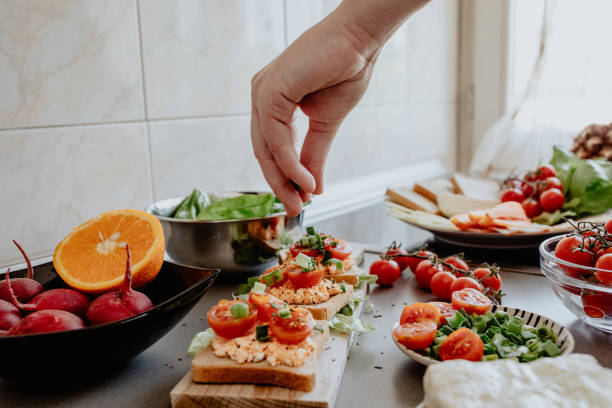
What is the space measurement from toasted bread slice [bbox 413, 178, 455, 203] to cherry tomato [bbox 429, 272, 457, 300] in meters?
0.62

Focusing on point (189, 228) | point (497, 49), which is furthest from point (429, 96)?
point (189, 228)

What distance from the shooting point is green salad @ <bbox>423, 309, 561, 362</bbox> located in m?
0.69

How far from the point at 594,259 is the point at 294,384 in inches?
20.7

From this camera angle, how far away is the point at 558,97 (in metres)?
2.69

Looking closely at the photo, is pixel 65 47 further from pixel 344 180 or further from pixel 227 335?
pixel 344 180

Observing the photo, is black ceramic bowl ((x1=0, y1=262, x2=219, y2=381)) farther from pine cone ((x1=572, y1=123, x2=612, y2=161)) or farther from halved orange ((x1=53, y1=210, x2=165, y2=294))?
pine cone ((x1=572, y1=123, x2=612, y2=161))

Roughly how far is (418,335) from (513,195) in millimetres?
969

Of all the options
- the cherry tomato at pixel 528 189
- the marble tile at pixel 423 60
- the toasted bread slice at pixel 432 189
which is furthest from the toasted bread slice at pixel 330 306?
the marble tile at pixel 423 60

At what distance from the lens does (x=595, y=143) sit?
180 cm

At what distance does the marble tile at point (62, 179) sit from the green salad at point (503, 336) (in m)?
0.84

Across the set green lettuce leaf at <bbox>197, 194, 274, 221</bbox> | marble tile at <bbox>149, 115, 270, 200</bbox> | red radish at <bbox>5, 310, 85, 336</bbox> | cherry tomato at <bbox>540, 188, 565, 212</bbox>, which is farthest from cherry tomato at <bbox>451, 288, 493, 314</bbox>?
marble tile at <bbox>149, 115, 270, 200</bbox>

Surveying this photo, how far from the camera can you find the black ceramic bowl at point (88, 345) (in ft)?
2.03

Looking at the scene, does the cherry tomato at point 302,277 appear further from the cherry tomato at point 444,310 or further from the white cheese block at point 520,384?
the white cheese block at point 520,384

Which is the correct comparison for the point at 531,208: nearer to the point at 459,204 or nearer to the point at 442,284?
the point at 459,204
